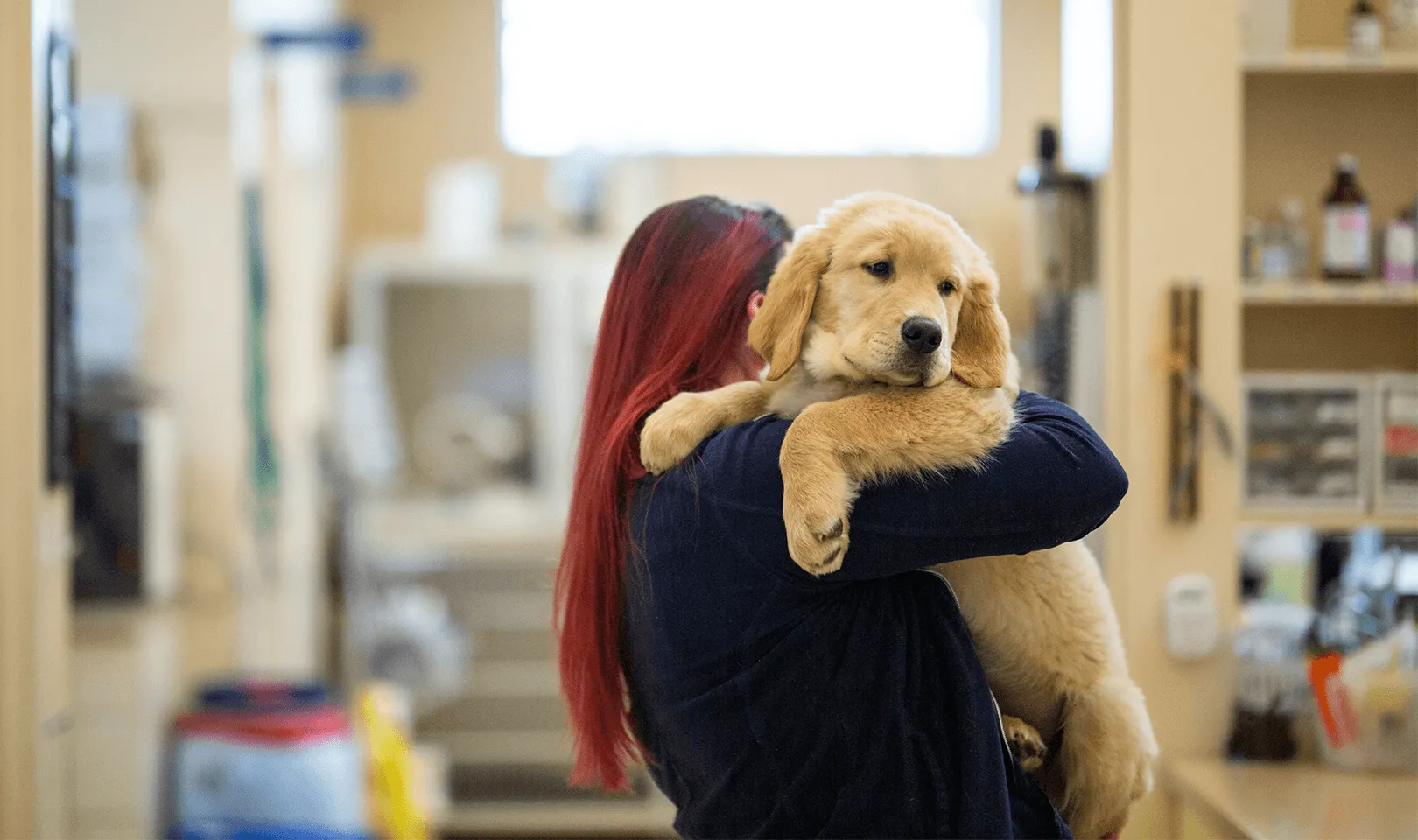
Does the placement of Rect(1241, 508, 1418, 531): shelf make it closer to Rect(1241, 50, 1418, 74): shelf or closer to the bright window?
Rect(1241, 50, 1418, 74): shelf

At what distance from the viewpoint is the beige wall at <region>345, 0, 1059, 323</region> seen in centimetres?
473

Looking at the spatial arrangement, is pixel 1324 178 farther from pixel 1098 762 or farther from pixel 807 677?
pixel 807 677

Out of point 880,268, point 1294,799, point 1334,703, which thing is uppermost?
point 880,268

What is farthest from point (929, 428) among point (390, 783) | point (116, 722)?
point (390, 783)

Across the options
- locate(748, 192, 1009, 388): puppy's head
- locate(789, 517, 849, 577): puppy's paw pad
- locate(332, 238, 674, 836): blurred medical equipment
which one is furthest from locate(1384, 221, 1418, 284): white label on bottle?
locate(332, 238, 674, 836): blurred medical equipment

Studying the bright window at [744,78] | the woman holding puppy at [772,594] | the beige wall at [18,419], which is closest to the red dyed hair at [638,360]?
the woman holding puppy at [772,594]

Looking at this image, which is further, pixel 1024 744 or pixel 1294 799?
pixel 1294 799

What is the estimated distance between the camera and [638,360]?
4.05 ft

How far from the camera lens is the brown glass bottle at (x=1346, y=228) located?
1.97 meters

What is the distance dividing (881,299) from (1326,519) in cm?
121

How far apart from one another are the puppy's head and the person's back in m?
0.07

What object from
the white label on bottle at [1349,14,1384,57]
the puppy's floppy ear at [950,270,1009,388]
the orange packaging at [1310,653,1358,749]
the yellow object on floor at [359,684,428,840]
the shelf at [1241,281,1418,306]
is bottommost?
the yellow object on floor at [359,684,428,840]

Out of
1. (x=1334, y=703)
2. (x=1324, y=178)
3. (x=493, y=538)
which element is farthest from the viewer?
(x=493, y=538)

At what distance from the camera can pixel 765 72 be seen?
4.77 m
